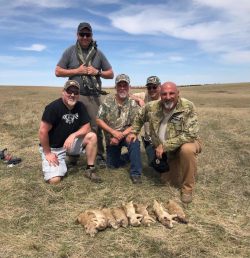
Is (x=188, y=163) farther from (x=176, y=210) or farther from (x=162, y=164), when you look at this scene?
(x=176, y=210)

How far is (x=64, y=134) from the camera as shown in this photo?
5.11 meters

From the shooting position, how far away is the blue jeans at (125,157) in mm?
5027

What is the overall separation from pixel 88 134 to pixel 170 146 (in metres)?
1.92

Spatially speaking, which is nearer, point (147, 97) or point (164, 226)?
point (164, 226)

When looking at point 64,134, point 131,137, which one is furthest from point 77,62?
point 131,137

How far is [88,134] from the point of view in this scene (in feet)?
17.1

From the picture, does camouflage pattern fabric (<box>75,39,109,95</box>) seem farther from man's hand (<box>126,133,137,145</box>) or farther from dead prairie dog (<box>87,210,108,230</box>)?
dead prairie dog (<box>87,210,108,230</box>)

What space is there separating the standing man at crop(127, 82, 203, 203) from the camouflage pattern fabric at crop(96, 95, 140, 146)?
2.33 ft

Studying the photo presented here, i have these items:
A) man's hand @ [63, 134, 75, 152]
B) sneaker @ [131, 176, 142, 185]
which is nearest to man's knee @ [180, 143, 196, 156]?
sneaker @ [131, 176, 142, 185]

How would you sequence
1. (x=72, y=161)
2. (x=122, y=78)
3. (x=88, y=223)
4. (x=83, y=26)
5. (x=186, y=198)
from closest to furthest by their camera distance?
(x=88, y=223)
(x=186, y=198)
(x=122, y=78)
(x=83, y=26)
(x=72, y=161)

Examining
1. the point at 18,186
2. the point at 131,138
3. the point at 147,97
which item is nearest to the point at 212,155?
the point at 147,97

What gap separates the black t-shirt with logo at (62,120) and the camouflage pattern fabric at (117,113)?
0.44 m

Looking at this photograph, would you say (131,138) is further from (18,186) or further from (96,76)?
(18,186)

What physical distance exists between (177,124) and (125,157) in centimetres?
211
